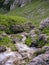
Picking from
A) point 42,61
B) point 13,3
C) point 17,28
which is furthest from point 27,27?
point 13,3

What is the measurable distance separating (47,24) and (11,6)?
57.6 m

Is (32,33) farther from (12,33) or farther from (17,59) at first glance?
(17,59)

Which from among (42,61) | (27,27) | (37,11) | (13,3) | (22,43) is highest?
(42,61)

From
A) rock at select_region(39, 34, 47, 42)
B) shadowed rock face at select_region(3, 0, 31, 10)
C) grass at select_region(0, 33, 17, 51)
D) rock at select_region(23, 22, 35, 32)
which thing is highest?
grass at select_region(0, 33, 17, 51)

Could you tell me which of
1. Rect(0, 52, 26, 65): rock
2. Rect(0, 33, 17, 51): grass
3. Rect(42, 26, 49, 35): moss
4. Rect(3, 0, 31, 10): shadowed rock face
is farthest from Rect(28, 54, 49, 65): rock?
Rect(3, 0, 31, 10): shadowed rock face

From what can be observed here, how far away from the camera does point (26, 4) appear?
6738 cm

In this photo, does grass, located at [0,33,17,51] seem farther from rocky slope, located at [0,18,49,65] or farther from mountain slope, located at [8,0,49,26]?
mountain slope, located at [8,0,49,26]

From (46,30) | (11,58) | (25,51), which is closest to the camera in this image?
(11,58)

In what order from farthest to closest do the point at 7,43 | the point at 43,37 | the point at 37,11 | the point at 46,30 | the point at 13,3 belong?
the point at 13,3 → the point at 37,11 → the point at 46,30 → the point at 43,37 → the point at 7,43

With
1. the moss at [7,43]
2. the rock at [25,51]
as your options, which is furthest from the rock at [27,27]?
the moss at [7,43]

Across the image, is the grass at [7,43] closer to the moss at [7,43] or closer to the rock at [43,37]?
the moss at [7,43]

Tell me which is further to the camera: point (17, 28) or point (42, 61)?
point (17, 28)

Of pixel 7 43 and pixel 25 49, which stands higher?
pixel 7 43

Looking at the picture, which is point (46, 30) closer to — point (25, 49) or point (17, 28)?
point (17, 28)
